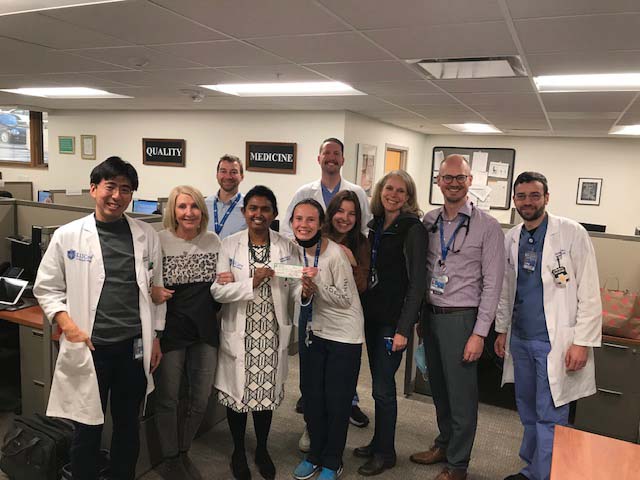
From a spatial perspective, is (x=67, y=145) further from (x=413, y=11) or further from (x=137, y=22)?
(x=413, y=11)

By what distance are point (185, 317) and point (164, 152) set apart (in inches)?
197

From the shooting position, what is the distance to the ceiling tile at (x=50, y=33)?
104 inches

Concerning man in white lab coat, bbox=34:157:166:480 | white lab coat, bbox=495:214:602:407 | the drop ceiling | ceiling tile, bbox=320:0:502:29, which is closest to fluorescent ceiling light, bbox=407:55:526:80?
the drop ceiling

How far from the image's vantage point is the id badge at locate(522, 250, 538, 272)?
238 centimetres

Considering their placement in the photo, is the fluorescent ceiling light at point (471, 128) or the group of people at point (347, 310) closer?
the group of people at point (347, 310)

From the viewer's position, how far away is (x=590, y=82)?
3578 millimetres

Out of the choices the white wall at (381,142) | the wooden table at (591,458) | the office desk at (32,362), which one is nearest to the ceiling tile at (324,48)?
the office desk at (32,362)

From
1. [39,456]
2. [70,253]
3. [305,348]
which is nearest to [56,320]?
[70,253]

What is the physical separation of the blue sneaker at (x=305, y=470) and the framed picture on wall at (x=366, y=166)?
404 cm

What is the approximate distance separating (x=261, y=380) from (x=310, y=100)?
3.39 metres

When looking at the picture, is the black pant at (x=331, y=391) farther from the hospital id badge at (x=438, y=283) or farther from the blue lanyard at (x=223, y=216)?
the blue lanyard at (x=223, y=216)

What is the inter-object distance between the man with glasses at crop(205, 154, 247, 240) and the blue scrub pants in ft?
5.89

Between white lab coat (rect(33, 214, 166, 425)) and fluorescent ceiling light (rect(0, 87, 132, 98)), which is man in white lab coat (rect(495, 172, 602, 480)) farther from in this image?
fluorescent ceiling light (rect(0, 87, 132, 98))

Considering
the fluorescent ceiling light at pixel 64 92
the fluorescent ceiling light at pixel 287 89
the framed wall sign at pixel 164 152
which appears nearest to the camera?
the fluorescent ceiling light at pixel 287 89
